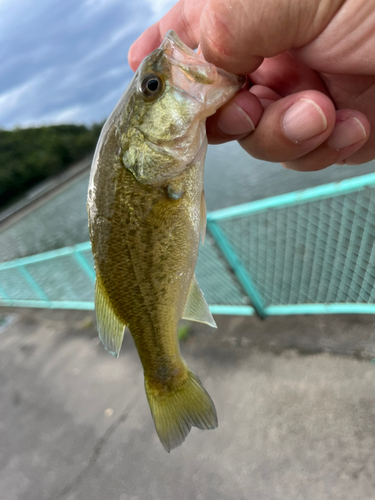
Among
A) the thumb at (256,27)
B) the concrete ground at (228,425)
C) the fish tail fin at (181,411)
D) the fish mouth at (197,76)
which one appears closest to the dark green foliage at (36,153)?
the concrete ground at (228,425)

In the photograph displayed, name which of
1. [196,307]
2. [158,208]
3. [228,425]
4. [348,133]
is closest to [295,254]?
[228,425]

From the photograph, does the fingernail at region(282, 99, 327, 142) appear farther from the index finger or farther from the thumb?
the index finger

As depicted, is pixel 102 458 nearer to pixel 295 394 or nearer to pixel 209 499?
pixel 209 499

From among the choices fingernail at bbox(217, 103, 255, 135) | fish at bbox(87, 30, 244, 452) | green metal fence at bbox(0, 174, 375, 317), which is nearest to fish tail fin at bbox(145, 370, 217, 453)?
fish at bbox(87, 30, 244, 452)

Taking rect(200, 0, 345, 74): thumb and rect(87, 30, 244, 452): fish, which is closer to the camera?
rect(200, 0, 345, 74): thumb

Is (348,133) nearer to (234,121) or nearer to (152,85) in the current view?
(234,121)

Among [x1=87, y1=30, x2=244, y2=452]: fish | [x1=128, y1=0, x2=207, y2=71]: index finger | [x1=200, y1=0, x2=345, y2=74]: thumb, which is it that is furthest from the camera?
[x1=128, y1=0, x2=207, y2=71]: index finger

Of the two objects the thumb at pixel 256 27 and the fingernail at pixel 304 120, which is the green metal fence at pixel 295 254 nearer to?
the fingernail at pixel 304 120
